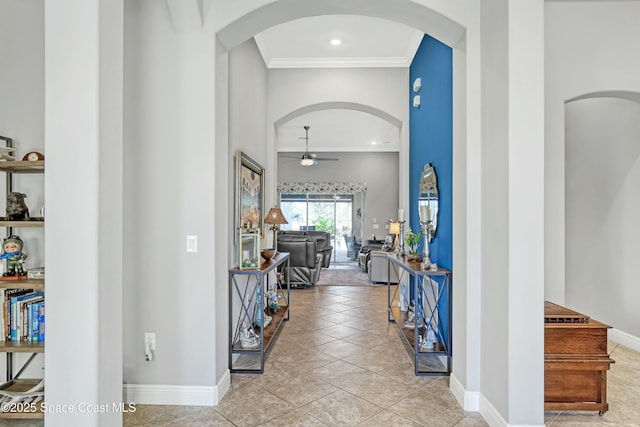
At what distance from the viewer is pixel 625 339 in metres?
3.63

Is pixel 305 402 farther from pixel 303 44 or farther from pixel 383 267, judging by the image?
pixel 383 267

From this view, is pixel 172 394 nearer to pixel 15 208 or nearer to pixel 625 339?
pixel 15 208

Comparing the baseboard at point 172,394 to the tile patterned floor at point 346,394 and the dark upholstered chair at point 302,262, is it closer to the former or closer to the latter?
the tile patterned floor at point 346,394

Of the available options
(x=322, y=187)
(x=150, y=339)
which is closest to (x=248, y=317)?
(x=150, y=339)

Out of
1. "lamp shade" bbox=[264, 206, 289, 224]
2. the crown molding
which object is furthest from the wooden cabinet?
the crown molding

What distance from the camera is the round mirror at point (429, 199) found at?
3309mm

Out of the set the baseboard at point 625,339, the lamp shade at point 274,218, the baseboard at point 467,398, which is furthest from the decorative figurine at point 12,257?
the baseboard at point 625,339

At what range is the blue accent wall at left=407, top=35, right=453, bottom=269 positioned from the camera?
124 inches

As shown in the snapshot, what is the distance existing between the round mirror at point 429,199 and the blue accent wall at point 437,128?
0.23 feet

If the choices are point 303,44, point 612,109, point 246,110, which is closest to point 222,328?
point 246,110

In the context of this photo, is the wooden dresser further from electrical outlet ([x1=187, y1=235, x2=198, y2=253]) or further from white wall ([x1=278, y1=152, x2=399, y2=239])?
white wall ([x1=278, y1=152, x2=399, y2=239])

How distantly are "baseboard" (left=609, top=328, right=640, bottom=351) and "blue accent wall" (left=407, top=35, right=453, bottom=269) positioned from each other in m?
1.92

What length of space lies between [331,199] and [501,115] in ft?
30.2

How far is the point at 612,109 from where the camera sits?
3.72 m
